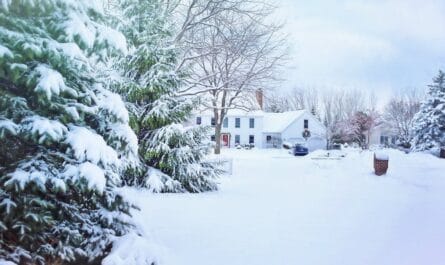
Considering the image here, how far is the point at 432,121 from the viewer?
32.5 metres

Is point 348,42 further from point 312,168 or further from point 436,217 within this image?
point 436,217

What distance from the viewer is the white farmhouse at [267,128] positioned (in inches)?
1971

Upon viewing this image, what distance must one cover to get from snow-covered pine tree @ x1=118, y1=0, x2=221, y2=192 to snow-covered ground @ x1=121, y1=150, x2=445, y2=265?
752 millimetres

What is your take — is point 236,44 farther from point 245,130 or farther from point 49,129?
point 245,130

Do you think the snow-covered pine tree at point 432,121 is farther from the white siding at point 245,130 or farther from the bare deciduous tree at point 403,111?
the white siding at point 245,130

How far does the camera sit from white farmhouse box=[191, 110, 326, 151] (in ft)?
164

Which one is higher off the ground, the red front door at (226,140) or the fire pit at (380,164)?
the red front door at (226,140)

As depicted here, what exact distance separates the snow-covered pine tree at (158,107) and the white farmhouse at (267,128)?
124 feet

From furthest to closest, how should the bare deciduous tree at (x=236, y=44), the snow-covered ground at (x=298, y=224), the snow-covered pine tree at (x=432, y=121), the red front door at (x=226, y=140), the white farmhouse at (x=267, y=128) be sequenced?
1. the red front door at (x=226, y=140)
2. the white farmhouse at (x=267, y=128)
3. the snow-covered pine tree at (x=432, y=121)
4. the bare deciduous tree at (x=236, y=44)
5. the snow-covered ground at (x=298, y=224)

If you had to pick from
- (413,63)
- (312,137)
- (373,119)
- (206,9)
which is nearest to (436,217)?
(413,63)

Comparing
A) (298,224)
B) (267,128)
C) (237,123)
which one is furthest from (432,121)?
(298,224)

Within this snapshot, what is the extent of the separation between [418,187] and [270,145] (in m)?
39.1

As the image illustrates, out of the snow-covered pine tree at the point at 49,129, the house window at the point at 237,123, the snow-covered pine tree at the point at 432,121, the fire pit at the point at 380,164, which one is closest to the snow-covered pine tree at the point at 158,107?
the snow-covered pine tree at the point at 49,129

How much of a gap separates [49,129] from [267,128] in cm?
4950
